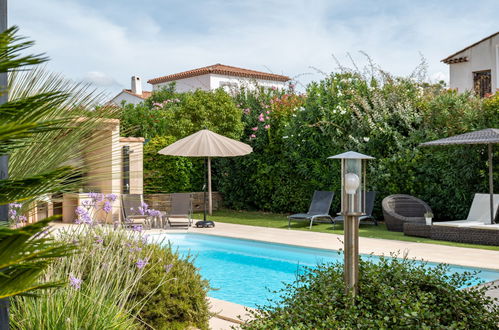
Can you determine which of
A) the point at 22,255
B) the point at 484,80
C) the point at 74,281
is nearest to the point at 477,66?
the point at 484,80

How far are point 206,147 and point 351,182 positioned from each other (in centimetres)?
1004

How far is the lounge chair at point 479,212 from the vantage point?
33.6 ft

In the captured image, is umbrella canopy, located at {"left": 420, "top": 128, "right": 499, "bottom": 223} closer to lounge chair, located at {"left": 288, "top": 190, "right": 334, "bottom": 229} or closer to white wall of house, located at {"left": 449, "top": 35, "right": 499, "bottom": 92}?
lounge chair, located at {"left": 288, "top": 190, "right": 334, "bottom": 229}

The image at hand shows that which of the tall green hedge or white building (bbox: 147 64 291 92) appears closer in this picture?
the tall green hedge

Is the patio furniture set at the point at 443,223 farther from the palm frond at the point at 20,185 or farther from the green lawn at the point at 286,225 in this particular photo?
the palm frond at the point at 20,185

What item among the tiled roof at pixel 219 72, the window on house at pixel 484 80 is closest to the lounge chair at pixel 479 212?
the window on house at pixel 484 80

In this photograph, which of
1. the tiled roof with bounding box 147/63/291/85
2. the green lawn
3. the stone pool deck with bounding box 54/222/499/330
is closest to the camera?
the stone pool deck with bounding box 54/222/499/330

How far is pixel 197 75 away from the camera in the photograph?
36594 millimetres

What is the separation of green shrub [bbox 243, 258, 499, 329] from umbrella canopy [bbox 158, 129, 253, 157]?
9460 mm

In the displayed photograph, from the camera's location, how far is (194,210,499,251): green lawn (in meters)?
10.4

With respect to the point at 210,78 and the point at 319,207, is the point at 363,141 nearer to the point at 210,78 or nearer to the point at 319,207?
the point at 319,207

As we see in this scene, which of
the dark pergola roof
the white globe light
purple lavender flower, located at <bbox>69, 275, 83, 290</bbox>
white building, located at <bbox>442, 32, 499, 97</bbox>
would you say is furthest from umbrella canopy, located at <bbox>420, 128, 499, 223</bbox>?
white building, located at <bbox>442, 32, 499, 97</bbox>

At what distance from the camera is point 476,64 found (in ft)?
75.7

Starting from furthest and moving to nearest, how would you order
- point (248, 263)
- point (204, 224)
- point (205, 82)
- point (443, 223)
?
point (205, 82)
point (204, 224)
point (443, 223)
point (248, 263)
